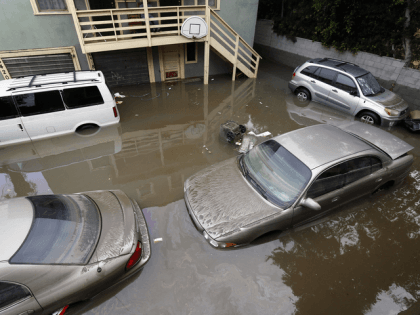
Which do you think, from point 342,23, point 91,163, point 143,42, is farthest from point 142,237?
point 342,23

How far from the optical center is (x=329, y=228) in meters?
4.68

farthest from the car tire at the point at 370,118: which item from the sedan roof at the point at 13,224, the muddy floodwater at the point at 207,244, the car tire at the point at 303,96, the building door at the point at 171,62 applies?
the sedan roof at the point at 13,224

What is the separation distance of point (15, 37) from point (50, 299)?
9556 mm

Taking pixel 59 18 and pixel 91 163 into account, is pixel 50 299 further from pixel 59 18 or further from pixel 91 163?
pixel 59 18

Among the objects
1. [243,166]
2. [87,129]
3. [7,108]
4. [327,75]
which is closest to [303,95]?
[327,75]

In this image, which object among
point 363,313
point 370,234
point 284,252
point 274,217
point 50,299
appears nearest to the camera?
point 50,299

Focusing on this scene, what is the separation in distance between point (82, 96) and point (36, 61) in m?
4.34

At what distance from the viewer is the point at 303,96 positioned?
9.95 meters

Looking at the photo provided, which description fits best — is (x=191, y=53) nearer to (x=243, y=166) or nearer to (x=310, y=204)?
(x=243, y=166)

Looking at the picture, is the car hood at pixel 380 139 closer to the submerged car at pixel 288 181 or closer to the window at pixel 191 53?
the submerged car at pixel 288 181

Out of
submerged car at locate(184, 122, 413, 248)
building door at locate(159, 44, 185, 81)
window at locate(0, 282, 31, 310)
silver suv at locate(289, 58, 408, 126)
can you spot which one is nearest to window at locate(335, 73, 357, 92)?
silver suv at locate(289, 58, 408, 126)

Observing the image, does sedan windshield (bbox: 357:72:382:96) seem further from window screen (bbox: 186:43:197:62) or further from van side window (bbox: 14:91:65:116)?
van side window (bbox: 14:91:65:116)

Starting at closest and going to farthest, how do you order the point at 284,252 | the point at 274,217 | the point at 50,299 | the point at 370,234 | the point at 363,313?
the point at 50,299
the point at 363,313
the point at 274,217
the point at 284,252
the point at 370,234

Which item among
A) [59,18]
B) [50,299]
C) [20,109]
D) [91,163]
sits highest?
[59,18]
